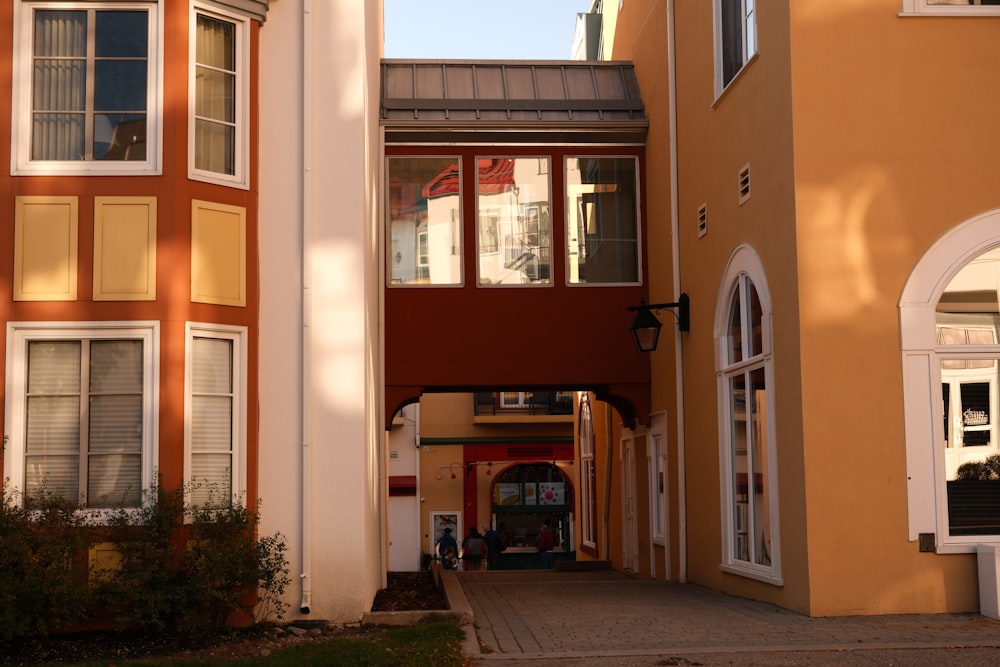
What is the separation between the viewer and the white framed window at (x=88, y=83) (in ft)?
36.3

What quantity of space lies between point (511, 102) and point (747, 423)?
6.96 metres

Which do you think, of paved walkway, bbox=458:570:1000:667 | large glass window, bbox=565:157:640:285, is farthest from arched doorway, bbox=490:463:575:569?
paved walkway, bbox=458:570:1000:667

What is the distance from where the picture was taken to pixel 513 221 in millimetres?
17656

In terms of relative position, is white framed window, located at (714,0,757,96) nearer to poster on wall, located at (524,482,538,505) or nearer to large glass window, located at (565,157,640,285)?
large glass window, located at (565,157,640,285)

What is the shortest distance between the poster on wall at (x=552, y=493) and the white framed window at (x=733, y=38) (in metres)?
26.2

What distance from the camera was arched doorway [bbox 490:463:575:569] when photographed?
38.7 metres

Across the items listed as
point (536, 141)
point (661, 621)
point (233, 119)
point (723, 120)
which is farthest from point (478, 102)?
point (661, 621)

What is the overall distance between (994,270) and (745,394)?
9.75ft

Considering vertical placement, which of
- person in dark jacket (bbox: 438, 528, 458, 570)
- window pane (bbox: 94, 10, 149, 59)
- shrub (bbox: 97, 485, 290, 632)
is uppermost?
window pane (bbox: 94, 10, 149, 59)

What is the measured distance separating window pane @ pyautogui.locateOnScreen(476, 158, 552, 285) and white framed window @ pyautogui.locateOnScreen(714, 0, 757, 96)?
4.15m

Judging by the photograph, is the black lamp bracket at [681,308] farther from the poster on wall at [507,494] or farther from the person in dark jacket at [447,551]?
the poster on wall at [507,494]

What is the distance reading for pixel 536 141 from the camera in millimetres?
17766

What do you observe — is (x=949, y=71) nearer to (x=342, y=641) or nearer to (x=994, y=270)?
(x=994, y=270)

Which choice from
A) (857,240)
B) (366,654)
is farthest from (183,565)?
(857,240)
